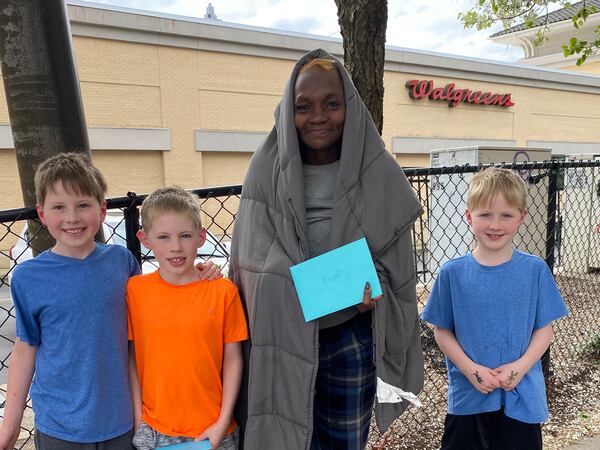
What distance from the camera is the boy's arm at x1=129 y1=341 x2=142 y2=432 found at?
1.68 meters

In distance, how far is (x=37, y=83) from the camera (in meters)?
1.98

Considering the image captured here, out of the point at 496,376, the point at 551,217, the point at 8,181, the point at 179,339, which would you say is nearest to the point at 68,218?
the point at 179,339

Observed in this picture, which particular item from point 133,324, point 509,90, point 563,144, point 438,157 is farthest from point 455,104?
point 133,324

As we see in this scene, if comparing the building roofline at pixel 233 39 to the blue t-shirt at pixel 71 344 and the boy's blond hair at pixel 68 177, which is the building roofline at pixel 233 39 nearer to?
the boy's blond hair at pixel 68 177

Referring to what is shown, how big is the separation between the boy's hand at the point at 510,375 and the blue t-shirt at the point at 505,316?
0.12 feet

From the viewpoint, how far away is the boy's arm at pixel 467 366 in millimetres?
1978

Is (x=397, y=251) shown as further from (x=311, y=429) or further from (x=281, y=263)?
(x=311, y=429)

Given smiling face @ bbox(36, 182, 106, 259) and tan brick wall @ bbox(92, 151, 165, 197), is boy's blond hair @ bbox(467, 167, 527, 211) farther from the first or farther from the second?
tan brick wall @ bbox(92, 151, 165, 197)

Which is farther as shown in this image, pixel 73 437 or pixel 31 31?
pixel 31 31

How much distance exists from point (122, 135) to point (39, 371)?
42.4 ft

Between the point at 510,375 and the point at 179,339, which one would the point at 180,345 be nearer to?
the point at 179,339

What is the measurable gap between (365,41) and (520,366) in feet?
6.83

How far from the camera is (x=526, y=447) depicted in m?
2.02

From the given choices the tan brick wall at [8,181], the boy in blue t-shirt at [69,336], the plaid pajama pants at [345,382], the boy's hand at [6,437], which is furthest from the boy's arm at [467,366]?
the tan brick wall at [8,181]
